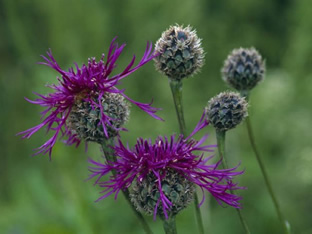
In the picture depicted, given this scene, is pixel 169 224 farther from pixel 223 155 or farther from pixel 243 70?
pixel 243 70

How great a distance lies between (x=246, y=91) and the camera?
275cm

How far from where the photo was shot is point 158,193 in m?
2.07

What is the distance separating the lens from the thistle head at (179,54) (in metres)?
2.29

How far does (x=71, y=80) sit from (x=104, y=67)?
14cm

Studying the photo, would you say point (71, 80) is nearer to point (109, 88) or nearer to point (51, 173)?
point (109, 88)

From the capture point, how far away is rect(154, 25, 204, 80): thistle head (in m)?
2.29

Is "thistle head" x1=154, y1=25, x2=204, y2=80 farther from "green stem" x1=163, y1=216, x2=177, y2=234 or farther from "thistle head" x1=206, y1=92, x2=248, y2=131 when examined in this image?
"green stem" x1=163, y1=216, x2=177, y2=234

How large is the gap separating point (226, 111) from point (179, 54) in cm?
Result: 29

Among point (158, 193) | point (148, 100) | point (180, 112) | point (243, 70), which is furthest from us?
point (148, 100)

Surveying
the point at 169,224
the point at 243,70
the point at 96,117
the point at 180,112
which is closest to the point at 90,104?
the point at 96,117

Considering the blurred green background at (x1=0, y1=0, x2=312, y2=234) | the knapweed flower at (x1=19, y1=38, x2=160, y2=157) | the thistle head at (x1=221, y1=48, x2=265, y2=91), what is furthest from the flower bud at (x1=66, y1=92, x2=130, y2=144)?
the blurred green background at (x1=0, y1=0, x2=312, y2=234)

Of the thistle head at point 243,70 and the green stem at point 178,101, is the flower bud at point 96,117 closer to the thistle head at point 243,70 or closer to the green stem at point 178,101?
the green stem at point 178,101

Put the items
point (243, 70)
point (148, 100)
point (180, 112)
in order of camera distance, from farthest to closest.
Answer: point (148, 100) < point (243, 70) < point (180, 112)

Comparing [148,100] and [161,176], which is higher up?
[148,100]
